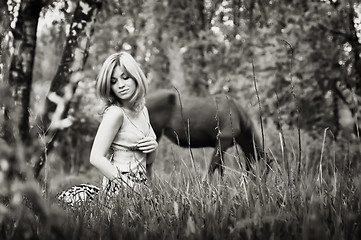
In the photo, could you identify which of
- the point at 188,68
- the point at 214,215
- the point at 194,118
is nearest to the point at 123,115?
the point at 214,215

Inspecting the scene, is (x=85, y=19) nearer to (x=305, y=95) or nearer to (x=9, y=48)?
(x=9, y=48)

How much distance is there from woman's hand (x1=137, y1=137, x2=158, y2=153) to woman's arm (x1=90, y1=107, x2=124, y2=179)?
17cm

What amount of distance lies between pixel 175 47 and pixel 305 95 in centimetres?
455

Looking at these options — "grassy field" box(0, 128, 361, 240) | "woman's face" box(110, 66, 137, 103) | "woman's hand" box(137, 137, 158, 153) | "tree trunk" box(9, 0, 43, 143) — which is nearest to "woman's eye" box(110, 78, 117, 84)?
"woman's face" box(110, 66, 137, 103)

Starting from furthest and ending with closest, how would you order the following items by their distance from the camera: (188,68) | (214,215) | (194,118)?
(188,68) → (194,118) → (214,215)

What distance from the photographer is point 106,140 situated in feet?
10.2

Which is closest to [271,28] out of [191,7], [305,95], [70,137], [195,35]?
[305,95]

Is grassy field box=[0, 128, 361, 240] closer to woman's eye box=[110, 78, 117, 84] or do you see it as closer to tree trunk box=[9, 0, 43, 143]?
woman's eye box=[110, 78, 117, 84]

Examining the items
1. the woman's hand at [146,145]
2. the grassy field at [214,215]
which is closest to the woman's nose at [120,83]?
the woman's hand at [146,145]

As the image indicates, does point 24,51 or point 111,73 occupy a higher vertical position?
point 24,51

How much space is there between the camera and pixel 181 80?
36.7ft

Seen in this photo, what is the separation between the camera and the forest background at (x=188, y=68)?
95.3 inches

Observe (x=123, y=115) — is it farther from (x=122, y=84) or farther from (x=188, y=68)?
(x=188, y=68)

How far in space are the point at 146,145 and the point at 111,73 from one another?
499mm
